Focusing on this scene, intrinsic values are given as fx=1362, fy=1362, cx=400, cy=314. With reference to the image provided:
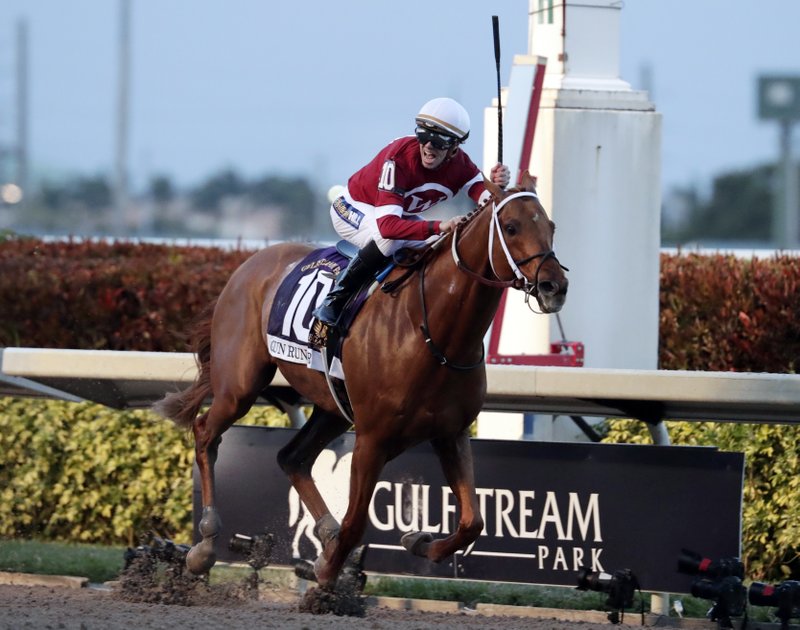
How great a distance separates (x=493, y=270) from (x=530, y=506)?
5.49 feet

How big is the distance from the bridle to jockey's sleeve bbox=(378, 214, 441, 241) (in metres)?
0.09

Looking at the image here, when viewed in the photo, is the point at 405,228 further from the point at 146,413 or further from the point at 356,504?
the point at 146,413

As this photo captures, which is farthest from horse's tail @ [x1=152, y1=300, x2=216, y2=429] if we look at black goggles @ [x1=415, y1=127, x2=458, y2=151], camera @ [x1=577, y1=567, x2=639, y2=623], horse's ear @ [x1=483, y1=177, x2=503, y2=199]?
horse's ear @ [x1=483, y1=177, x2=503, y2=199]

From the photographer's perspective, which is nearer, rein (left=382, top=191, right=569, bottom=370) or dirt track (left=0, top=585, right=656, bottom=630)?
rein (left=382, top=191, right=569, bottom=370)

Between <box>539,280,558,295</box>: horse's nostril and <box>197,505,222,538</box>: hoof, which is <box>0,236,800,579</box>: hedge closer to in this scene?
<box>197,505,222,538</box>: hoof

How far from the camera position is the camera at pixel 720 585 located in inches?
212

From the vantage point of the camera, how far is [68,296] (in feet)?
→ 27.8

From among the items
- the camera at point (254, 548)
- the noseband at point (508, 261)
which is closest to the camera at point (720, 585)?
the noseband at point (508, 261)

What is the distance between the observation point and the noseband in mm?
4668

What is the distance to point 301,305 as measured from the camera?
5.86 metres

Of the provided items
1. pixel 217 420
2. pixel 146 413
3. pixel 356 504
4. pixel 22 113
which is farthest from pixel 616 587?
pixel 22 113

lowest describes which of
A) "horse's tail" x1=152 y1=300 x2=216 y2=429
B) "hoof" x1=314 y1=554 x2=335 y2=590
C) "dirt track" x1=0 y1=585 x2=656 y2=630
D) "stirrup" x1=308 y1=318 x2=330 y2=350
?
"dirt track" x1=0 y1=585 x2=656 y2=630

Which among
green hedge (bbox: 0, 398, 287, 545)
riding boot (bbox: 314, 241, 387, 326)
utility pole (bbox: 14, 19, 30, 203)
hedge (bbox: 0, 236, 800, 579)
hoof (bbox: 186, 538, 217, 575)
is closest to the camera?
riding boot (bbox: 314, 241, 387, 326)

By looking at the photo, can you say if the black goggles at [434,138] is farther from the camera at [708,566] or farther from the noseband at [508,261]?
the camera at [708,566]
